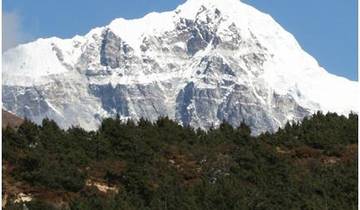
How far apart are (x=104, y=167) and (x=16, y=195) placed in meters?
5.60

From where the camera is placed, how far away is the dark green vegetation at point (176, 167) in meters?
34.8

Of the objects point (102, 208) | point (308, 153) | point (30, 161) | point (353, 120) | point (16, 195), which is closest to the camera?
point (102, 208)

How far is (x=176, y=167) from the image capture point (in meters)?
41.0

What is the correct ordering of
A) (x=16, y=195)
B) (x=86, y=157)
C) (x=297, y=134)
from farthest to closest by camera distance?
(x=297, y=134), (x=86, y=157), (x=16, y=195)

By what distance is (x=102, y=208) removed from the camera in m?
32.1

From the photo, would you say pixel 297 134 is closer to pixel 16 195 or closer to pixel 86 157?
pixel 86 157

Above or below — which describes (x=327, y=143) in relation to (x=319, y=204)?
above

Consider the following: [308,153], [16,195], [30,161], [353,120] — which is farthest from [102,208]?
[353,120]

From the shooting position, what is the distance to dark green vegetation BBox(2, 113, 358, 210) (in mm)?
34750

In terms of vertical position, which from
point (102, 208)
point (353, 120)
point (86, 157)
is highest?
point (353, 120)

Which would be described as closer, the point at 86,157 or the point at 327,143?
the point at 86,157

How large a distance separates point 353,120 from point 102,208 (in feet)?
82.4

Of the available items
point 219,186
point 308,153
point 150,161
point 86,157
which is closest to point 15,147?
point 86,157

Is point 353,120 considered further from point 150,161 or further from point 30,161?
point 30,161
